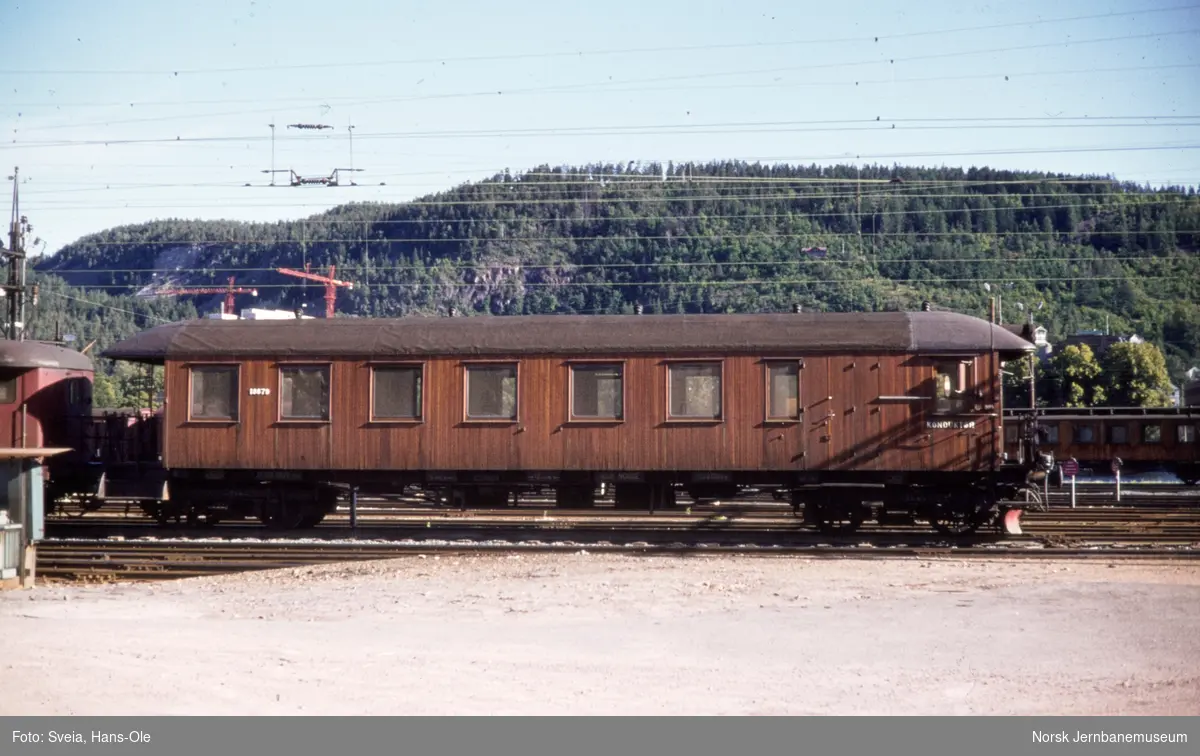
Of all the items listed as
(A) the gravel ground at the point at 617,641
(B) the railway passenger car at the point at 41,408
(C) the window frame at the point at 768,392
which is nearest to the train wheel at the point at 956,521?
(C) the window frame at the point at 768,392

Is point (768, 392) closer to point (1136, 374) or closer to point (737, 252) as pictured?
point (1136, 374)

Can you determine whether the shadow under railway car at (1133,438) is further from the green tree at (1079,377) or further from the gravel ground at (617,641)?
the gravel ground at (617,641)

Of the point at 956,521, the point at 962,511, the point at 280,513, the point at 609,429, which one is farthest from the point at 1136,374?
the point at 280,513

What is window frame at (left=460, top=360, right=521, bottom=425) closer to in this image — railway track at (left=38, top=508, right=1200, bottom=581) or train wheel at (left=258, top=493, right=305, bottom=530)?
railway track at (left=38, top=508, right=1200, bottom=581)

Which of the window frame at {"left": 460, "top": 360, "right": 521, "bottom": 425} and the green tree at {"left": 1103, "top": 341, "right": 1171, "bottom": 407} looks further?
the green tree at {"left": 1103, "top": 341, "right": 1171, "bottom": 407}

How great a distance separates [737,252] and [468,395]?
7125 centimetres

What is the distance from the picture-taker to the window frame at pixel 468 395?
61.6ft

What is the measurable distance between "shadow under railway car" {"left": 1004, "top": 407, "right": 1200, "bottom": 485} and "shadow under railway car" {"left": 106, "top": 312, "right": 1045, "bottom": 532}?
2617cm

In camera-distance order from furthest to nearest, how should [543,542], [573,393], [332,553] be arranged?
[573,393]
[543,542]
[332,553]

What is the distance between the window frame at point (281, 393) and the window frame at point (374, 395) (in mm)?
646

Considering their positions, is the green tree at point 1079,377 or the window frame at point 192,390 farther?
the green tree at point 1079,377

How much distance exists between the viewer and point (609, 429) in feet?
61.0

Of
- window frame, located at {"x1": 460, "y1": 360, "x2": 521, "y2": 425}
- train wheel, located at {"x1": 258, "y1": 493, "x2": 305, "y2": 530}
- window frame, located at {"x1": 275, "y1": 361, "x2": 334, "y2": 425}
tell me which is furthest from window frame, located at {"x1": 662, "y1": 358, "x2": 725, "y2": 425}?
train wheel, located at {"x1": 258, "y1": 493, "x2": 305, "y2": 530}

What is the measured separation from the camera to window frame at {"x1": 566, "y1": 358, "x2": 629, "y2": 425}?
18.5 meters
